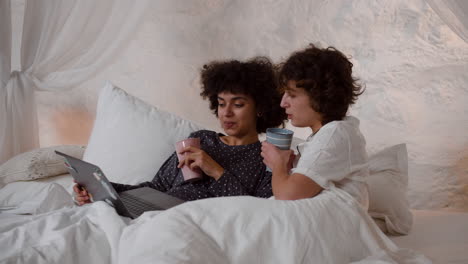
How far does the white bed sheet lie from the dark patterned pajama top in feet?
1.66

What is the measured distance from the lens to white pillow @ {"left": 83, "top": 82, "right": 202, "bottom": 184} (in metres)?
2.17

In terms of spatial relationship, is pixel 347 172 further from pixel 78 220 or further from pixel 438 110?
pixel 438 110

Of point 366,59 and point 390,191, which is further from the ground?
point 366,59

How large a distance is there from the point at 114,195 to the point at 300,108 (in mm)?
617

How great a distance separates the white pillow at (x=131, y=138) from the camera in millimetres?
2174

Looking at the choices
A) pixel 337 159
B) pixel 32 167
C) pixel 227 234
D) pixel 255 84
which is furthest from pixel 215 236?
pixel 32 167

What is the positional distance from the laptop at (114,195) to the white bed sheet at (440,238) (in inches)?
30.9

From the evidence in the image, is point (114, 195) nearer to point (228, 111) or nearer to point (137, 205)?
point (137, 205)

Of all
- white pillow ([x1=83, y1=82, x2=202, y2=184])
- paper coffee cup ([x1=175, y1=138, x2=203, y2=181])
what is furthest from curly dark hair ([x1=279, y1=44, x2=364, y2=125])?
white pillow ([x1=83, y1=82, x2=202, y2=184])

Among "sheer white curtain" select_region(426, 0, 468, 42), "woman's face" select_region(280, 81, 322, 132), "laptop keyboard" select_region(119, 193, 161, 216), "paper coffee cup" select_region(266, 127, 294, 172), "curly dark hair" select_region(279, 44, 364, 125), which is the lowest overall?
"laptop keyboard" select_region(119, 193, 161, 216)

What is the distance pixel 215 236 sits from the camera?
122 cm

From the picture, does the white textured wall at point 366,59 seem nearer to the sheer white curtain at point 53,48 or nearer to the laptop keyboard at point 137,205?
the sheer white curtain at point 53,48

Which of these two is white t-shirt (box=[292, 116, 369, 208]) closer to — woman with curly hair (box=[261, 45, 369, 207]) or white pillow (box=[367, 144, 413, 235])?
woman with curly hair (box=[261, 45, 369, 207])

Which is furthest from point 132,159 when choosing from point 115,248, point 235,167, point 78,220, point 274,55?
point 274,55
